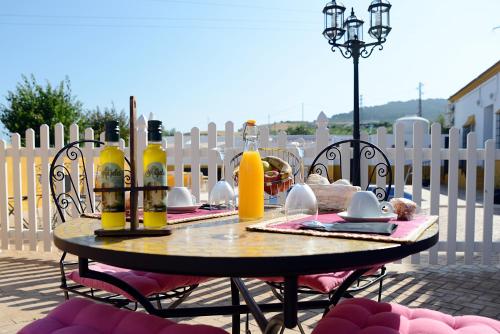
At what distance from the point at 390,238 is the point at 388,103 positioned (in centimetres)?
11281

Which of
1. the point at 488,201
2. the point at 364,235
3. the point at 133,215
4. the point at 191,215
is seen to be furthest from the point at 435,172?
the point at 133,215

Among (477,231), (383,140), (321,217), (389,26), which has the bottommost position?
(477,231)

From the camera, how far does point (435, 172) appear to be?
4145mm

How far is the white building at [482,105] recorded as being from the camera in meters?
13.5

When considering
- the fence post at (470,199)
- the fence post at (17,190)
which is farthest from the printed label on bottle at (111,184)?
the fence post at (17,190)

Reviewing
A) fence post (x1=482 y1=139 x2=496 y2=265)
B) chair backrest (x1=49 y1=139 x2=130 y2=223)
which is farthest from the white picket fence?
chair backrest (x1=49 y1=139 x2=130 y2=223)

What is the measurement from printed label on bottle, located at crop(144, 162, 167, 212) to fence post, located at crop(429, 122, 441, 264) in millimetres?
3411

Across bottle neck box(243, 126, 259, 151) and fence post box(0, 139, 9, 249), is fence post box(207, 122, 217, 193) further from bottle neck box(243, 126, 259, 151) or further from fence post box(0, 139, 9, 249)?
bottle neck box(243, 126, 259, 151)

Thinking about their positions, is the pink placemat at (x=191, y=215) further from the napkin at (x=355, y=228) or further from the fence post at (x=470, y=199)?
the fence post at (x=470, y=199)

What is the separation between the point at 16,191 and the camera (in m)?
4.80

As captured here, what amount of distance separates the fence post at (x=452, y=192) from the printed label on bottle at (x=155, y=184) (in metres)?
3.51

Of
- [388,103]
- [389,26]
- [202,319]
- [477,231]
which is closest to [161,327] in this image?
[202,319]

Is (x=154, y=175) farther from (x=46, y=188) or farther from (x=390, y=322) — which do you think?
(x=46, y=188)

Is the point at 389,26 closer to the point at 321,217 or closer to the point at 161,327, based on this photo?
the point at 321,217
